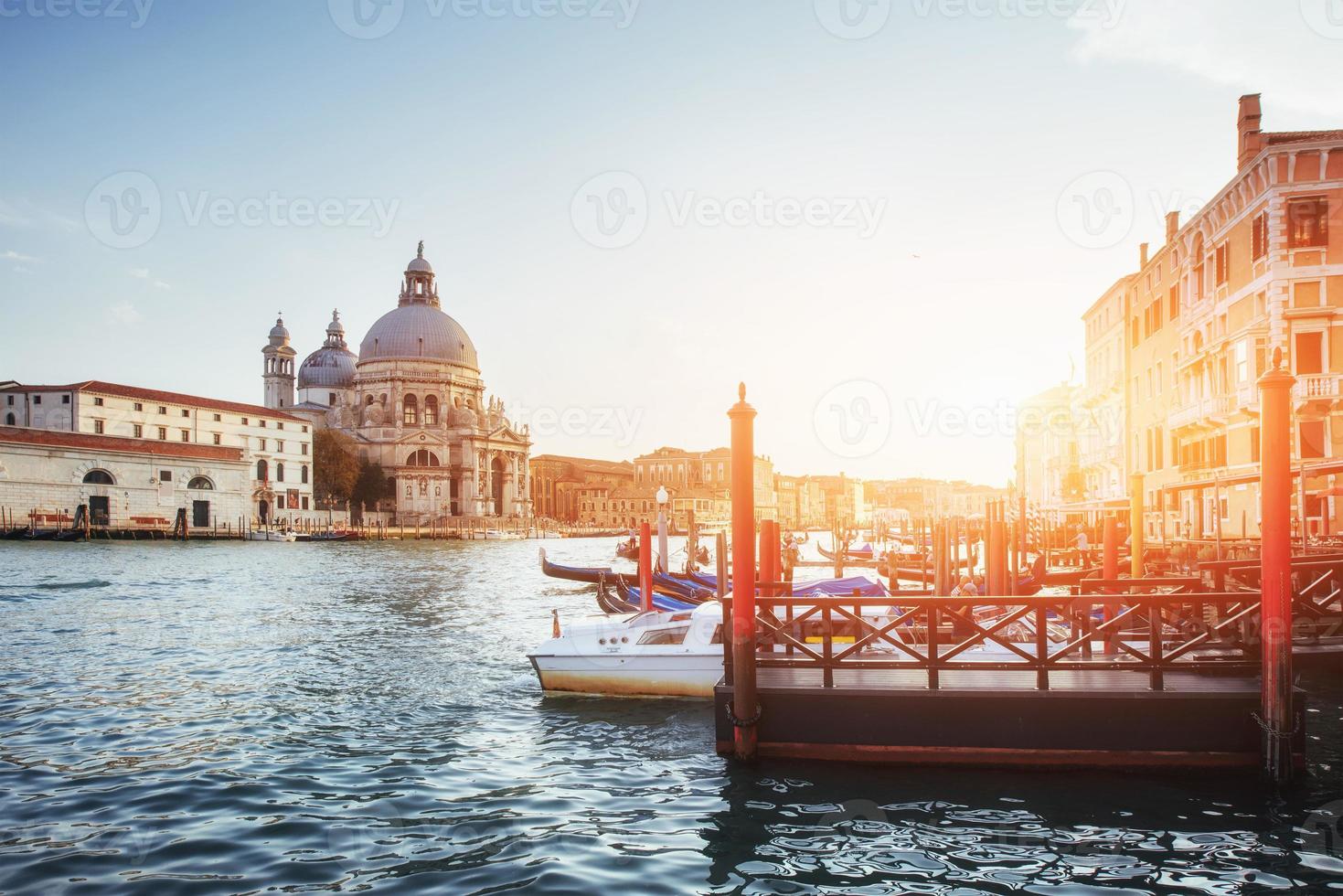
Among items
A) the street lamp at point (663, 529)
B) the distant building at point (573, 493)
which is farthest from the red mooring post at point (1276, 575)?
the distant building at point (573, 493)

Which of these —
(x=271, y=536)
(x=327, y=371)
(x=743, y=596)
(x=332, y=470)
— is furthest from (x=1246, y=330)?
(x=327, y=371)

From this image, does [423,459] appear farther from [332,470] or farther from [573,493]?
[573,493]

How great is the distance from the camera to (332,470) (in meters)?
88.2

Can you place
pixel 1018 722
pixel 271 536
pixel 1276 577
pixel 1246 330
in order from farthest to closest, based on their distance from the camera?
pixel 271 536
pixel 1246 330
pixel 1018 722
pixel 1276 577

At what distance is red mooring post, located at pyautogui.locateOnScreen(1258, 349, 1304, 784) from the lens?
7840mm

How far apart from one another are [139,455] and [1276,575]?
62844mm

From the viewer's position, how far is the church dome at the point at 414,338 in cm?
10162

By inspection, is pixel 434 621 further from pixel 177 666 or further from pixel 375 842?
pixel 375 842

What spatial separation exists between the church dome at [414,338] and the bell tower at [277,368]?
411 inches

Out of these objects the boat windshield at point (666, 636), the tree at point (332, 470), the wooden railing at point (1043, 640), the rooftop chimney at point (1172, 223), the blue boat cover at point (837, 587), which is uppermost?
the rooftop chimney at point (1172, 223)

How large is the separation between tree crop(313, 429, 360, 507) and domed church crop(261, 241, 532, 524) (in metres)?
5.89

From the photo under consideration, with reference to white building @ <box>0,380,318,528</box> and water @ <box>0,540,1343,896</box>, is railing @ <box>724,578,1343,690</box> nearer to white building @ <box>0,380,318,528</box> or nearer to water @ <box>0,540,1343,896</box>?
water @ <box>0,540,1343,896</box>

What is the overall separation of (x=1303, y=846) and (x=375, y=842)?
22.6ft

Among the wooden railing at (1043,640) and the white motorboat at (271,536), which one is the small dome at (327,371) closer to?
the white motorboat at (271,536)
